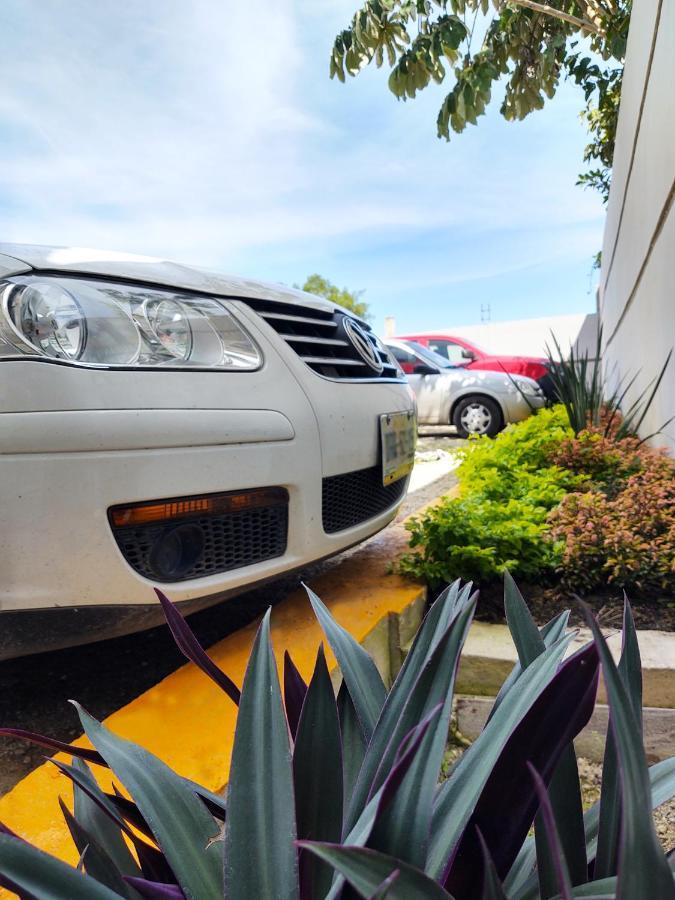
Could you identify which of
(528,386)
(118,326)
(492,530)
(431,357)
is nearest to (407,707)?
(118,326)

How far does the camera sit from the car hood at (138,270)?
1487 mm

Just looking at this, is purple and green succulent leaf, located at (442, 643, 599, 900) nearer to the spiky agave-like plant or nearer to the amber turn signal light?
the spiky agave-like plant

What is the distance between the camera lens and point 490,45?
7.27 m

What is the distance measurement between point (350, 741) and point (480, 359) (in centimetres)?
945

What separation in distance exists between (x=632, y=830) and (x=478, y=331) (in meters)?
29.9

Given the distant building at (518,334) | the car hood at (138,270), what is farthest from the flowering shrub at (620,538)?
the distant building at (518,334)

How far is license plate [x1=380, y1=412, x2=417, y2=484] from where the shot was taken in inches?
81.4

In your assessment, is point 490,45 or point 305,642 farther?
point 490,45

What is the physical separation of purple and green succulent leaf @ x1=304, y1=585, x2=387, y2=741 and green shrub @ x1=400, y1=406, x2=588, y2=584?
3.20 ft

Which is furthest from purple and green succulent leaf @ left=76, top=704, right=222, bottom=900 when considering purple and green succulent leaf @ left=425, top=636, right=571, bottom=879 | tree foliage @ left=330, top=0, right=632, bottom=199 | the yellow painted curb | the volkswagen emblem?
tree foliage @ left=330, top=0, right=632, bottom=199

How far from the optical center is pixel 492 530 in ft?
7.23

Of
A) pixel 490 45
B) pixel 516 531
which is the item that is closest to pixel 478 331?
pixel 490 45

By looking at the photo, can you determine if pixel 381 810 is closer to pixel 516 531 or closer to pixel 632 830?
pixel 632 830

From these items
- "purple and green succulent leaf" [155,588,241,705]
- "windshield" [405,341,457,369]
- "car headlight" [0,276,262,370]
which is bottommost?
"purple and green succulent leaf" [155,588,241,705]
